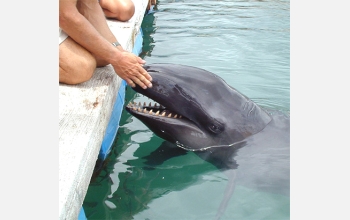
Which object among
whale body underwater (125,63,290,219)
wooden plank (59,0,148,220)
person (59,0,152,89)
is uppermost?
person (59,0,152,89)

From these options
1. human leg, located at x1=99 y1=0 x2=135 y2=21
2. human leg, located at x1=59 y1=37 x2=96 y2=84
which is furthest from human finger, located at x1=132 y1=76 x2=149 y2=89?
human leg, located at x1=99 y1=0 x2=135 y2=21

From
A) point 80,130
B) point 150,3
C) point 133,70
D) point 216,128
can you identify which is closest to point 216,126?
point 216,128

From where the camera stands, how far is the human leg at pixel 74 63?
169 inches

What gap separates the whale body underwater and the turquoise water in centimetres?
14

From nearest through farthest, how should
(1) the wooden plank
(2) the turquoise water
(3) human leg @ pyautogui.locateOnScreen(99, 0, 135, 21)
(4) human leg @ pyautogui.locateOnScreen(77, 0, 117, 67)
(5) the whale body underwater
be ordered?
1. (1) the wooden plank
2. (2) the turquoise water
3. (5) the whale body underwater
4. (4) human leg @ pyautogui.locateOnScreen(77, 0, 117, 67)
5. (3) human leg @ pyautogui.locateOnScreen(99, 0, 135, 21)

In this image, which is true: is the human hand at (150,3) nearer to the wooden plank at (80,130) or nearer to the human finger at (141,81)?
→ the wooden plank at (80,130)

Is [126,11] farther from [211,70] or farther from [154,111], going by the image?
[154,111]

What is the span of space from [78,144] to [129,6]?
386 centimetres

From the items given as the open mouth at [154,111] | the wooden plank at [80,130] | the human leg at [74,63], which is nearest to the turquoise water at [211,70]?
the open mouth at [154,111]

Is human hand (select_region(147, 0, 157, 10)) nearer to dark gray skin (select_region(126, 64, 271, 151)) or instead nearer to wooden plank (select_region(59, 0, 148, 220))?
wooden plank (select_region(59, 0, 148, 220))

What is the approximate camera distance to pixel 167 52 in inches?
331

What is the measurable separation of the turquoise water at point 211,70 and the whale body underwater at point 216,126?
14 centimetres

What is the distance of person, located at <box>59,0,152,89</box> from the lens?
165 inches

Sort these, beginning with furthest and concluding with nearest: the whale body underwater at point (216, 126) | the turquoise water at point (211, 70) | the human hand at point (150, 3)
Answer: the human hand at point (150, 3)
the whale body underwater at point (216, 126)
the turquoise water at point (211, 70)
